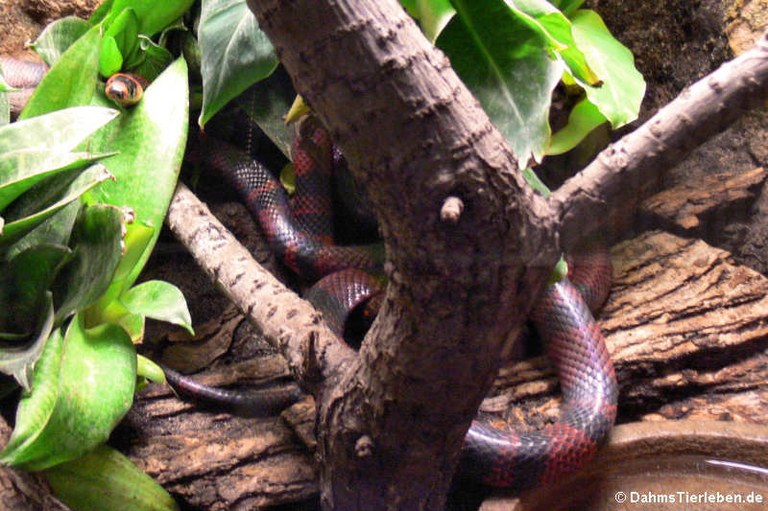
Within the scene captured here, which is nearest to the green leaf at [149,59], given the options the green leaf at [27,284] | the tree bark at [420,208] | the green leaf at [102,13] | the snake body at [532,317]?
the green leaf at [102,13]

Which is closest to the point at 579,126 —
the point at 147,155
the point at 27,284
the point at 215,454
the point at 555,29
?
the point at 555,29

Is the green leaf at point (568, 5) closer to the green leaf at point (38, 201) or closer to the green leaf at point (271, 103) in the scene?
the green leaf at point (271, 103)

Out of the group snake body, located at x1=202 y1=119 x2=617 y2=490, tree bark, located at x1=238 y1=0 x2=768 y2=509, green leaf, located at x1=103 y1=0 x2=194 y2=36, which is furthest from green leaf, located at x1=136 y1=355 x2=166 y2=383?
green leaf, located at x1=103 y1=0 x2=194 y2=36

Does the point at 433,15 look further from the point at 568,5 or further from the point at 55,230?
the point at 55,230

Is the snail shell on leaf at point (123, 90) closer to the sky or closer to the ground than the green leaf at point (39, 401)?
closer to the sky

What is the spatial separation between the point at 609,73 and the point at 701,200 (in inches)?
23.5

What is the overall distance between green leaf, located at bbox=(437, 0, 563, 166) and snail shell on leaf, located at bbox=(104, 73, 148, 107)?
616 mm

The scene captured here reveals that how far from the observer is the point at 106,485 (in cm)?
107

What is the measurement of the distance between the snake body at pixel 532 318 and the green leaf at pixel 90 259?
1.80ft

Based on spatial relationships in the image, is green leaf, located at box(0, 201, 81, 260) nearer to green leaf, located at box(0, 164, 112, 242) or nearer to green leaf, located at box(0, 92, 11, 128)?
green leaf, located at box(0, 164, 112, 242)

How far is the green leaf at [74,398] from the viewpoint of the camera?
895 millimetres

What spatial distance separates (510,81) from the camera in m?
1.12

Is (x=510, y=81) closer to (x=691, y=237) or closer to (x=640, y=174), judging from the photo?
(x=640, y=174)

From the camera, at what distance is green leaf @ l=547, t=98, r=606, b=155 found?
4.48ft
